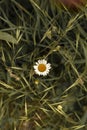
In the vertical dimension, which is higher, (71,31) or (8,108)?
(71,31)

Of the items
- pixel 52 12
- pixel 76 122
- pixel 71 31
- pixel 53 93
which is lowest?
pixel 76 122

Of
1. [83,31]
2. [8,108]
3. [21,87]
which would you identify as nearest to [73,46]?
[83,31]

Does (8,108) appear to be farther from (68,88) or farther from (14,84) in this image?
(68,88)
